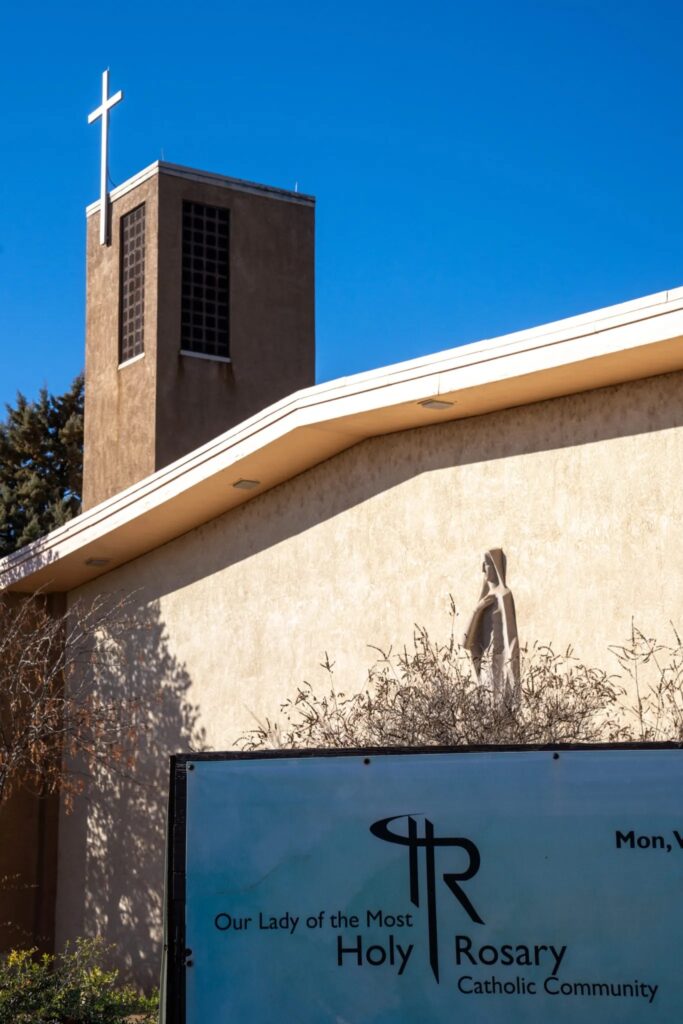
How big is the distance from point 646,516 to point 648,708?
1510mm

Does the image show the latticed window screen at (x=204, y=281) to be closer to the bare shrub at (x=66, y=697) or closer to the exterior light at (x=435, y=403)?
the bare shrub at (x=66, y=697)

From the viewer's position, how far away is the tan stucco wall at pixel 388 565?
1141 centimetres

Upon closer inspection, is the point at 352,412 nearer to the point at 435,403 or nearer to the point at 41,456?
the point at 435,403

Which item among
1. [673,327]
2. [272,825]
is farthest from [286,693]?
[272,825]

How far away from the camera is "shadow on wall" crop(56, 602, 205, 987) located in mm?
16469

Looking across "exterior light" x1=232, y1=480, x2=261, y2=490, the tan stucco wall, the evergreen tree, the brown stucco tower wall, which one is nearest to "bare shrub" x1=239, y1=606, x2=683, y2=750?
the tan stucco wall

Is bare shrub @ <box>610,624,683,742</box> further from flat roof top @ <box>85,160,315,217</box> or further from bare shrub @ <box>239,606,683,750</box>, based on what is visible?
flat roof top @ <box>85,160,315,217</box>

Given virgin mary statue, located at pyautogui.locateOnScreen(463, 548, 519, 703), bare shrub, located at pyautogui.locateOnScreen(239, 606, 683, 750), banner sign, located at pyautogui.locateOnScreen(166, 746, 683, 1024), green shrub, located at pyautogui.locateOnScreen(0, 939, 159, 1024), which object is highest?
virgin mary statue, located at pyautogui.locateOnScreen(463, 548, 519, 703)

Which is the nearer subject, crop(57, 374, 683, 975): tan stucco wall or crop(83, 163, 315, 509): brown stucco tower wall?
crop(57, 374, 683, 975): tan stucco wall

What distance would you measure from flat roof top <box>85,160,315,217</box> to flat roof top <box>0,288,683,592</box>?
22.0 ft

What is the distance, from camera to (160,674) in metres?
16.8

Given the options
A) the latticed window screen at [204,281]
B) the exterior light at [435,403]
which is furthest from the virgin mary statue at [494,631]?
the latticed window screen at [204,281]

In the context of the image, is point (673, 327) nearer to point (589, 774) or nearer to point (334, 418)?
point (334, 418)

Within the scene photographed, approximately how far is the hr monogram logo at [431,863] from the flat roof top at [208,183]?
17549 mm
